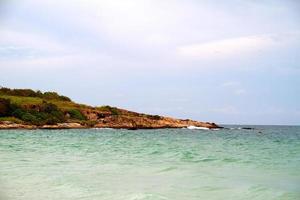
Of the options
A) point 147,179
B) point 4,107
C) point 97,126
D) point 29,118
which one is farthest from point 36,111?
point 147,179

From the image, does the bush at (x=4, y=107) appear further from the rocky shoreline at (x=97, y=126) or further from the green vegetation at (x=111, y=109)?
the green vegetation at (x=111, y=109)

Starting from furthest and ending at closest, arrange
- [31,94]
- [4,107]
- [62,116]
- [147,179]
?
[31,94] → [62,116] → [4,107] → [147,179]

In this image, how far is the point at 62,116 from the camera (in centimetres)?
7831

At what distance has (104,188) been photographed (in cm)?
1136

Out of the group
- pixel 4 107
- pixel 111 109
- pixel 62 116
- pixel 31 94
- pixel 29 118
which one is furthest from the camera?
pixel 31 94

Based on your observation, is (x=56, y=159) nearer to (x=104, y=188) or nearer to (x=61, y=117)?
(x=104, y=188)

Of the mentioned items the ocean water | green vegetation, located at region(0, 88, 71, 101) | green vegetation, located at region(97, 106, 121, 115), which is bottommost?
the ocean water

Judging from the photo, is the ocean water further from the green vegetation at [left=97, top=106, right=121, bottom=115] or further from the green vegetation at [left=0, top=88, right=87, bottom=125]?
the green vegetation at [left=97, top=106, right=121, bottom=115]

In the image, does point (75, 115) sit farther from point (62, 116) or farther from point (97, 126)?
point (97, 126)

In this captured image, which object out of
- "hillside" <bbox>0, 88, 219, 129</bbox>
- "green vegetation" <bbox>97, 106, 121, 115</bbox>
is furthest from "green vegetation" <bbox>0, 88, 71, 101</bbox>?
"green vegetation" <bbox>97, 106, 121, 115</bbox>

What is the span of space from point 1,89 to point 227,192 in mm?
89430

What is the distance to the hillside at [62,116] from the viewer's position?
71.9 meters

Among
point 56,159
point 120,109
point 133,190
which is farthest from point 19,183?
point 120,109

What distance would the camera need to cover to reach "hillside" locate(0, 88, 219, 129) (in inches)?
2832
